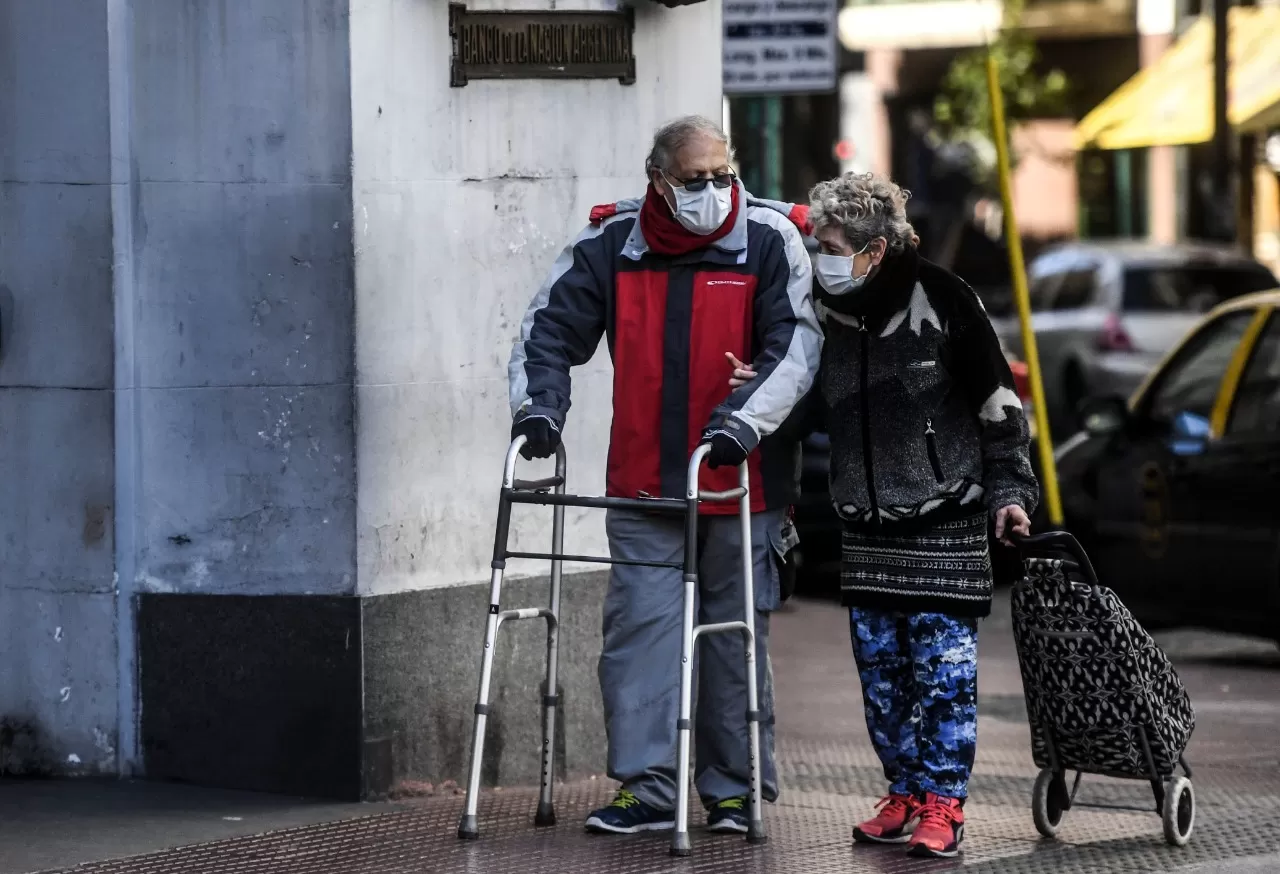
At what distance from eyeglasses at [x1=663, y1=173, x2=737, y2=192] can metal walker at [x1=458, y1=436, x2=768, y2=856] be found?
2.22ft

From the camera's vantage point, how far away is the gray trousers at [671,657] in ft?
20.8

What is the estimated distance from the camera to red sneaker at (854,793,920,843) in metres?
6.37

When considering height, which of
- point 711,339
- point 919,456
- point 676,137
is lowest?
point 919,456

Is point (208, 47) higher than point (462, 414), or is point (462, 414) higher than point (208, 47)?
point (208, 47)

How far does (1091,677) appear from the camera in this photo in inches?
249

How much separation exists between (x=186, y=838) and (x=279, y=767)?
1.87 ft

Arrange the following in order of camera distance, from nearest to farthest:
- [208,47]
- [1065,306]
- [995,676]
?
[208,47]
[995,676]
[1065,306]

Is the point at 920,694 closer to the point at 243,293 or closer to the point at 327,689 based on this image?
the point at 327,689

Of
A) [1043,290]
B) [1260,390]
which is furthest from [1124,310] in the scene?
[1260,390]

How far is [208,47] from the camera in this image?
6766 mm

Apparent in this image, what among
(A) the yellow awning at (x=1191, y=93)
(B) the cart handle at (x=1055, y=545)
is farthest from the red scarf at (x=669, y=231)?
(A) the yellow awning at (x=1191, y=93)

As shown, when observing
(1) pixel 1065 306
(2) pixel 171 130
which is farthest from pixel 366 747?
(1) pixel 1065 306

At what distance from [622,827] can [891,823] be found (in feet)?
2.27

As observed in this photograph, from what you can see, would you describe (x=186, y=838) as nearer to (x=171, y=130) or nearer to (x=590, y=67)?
A: (x=171, y=130)
